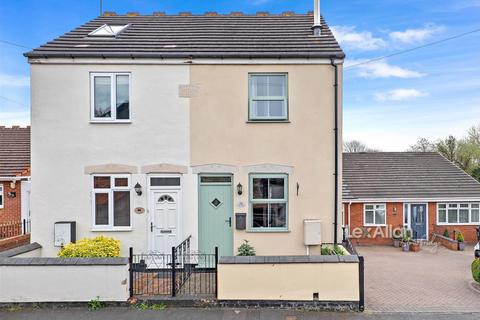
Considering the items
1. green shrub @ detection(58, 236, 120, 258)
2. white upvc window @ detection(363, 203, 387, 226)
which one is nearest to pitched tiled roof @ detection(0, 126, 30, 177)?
green shrub @ detection(58, 236, 120, 258)

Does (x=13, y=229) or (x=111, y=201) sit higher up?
(x=111, y=201)

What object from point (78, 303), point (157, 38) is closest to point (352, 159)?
point (157, 38)

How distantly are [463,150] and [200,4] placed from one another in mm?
26747

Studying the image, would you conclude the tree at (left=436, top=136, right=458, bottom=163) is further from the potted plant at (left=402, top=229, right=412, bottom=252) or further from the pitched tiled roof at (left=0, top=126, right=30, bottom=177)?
the pitched tiled roof at (left=0, top=126, right=30, bottom=177)

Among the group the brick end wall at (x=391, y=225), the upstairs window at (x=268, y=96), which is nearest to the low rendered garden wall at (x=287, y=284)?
the upstairs window at (x=268, y=96)

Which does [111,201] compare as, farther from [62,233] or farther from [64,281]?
[64,281]

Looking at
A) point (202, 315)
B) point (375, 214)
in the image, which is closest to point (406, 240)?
point (375, 214)

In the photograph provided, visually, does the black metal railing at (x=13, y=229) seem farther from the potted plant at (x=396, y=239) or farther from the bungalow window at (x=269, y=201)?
the potted plant at (x=396, y=239)

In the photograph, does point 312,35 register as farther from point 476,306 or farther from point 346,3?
point 476,306

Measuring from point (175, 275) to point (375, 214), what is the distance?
13.9 m

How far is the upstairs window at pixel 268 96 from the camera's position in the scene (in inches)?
348

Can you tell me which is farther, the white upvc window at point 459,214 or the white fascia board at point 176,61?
the white upvc window at point 459,214

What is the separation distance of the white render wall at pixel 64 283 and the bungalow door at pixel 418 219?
16.4m

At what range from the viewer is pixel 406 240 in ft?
53.6
